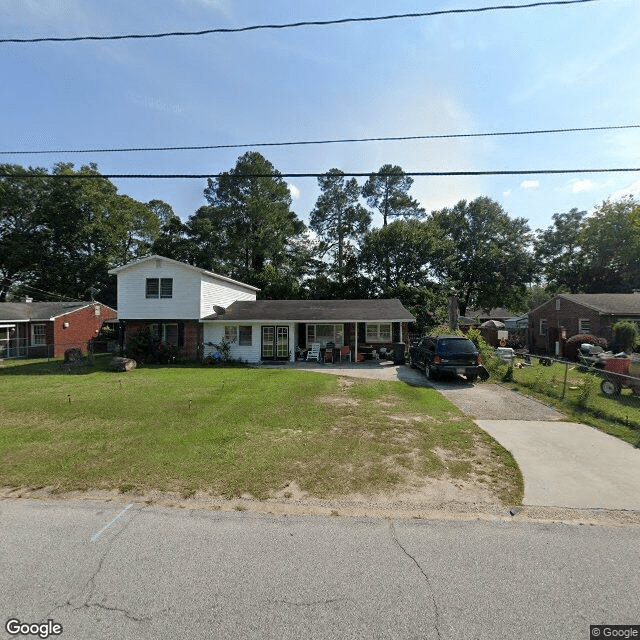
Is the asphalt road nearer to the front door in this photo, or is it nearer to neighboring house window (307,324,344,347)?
the front door

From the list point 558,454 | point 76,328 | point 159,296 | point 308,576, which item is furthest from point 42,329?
point 558,454

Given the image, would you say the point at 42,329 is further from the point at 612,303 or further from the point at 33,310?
the point at 612,303

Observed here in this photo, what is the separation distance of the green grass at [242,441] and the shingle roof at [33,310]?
53.0 feet

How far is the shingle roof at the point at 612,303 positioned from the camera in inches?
971

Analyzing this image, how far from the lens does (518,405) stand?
32.6 ft

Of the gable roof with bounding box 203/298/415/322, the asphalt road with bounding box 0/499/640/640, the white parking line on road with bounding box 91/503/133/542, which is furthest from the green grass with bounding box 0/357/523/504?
the gable roof with bounding box 203/298/415/322

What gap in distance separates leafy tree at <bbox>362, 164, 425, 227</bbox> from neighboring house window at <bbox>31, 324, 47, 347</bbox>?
33.1 meters

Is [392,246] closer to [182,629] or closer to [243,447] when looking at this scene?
[243,447]

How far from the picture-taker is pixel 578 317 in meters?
26.6

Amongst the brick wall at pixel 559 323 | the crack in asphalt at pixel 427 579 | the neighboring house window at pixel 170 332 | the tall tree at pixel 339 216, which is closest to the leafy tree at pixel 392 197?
Answer: the tall tree at pixel 339 216

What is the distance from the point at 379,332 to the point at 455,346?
7.88 meters

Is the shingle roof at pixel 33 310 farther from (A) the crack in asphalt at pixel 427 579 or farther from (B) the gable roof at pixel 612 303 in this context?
(B) the gable roof at pixel 612 303

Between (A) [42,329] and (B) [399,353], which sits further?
(A) [42,329]

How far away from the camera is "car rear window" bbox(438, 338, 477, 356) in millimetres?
13805
